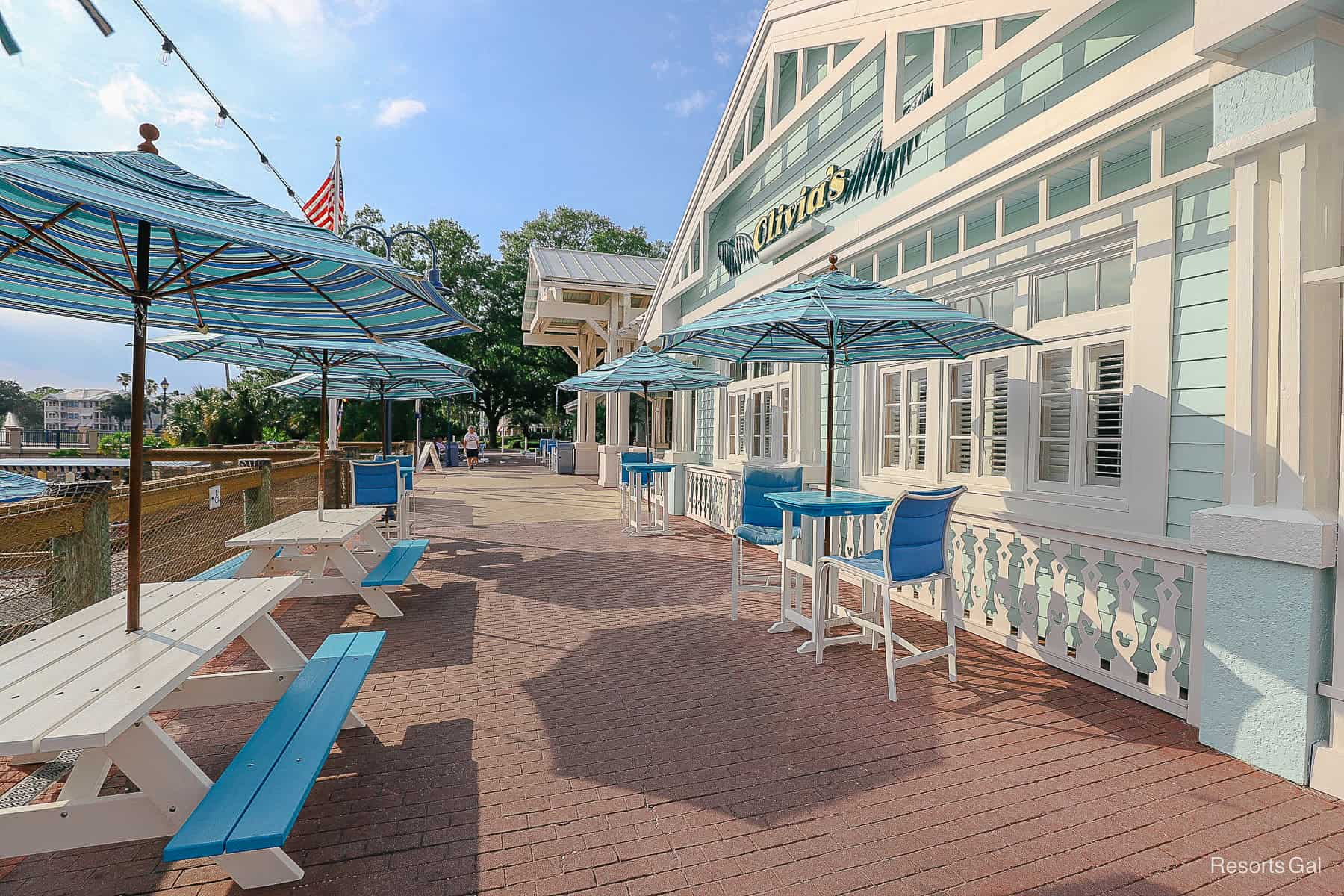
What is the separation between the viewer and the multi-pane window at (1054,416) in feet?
14.1

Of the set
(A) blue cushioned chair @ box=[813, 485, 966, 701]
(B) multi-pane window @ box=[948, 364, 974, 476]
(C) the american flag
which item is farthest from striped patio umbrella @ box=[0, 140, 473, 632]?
(C) the american flag

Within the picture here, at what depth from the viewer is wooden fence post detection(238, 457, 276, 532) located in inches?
237

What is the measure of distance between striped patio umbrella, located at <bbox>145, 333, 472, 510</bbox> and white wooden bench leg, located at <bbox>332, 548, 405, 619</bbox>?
0.55 meters

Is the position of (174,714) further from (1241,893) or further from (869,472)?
(869,472)

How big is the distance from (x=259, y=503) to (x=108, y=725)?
5.10m

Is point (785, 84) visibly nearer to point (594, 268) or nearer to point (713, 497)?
point (713, 497)

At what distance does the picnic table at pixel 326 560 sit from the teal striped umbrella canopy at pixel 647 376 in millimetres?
3893

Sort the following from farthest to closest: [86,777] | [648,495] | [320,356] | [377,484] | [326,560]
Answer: [648,495]
[377,484]
[320,356]
[326,560]
[86,777]

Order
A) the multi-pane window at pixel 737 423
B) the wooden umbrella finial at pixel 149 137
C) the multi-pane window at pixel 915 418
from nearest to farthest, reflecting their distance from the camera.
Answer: the wooden umbrella finial at pixel 149 137, the multi-pane window at pixel 915 418, the multi-pane window at pixel 737 423

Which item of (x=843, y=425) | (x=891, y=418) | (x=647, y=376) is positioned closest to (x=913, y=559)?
(x=891, y=418)

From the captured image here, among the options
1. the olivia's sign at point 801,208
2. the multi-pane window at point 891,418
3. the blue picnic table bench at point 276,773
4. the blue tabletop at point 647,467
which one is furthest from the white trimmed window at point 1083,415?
the blue tabletop at point 647,467

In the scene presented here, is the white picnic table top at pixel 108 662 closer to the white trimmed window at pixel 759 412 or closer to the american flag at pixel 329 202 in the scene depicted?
the white trimmed window at pixel 759 412

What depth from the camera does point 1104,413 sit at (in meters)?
4.05

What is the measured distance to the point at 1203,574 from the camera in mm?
3182
